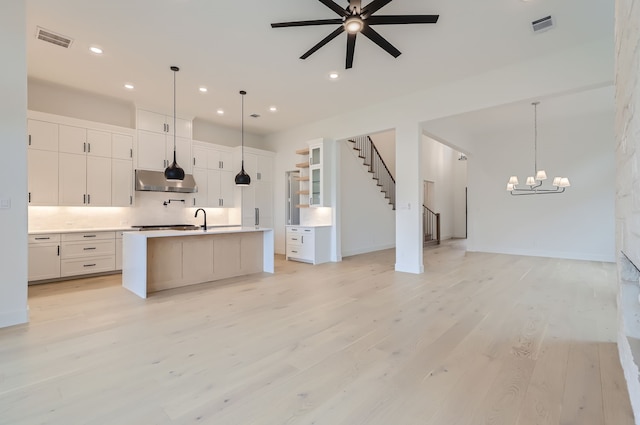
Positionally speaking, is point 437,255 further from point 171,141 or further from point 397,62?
point 171,141

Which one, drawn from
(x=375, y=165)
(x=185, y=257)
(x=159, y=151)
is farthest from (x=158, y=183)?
(x=375, y=165)

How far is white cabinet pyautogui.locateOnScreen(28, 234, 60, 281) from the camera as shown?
4570mm

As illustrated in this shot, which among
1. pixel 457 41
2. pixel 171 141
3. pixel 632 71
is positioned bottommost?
pixel 632 71

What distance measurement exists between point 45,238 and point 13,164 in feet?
7.63

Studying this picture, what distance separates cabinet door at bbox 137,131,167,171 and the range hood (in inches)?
6.0

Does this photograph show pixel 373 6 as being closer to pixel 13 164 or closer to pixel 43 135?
pixel 13 164

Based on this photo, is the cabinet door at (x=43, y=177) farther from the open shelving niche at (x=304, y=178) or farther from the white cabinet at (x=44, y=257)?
the open shelving niche at (x=304, y=178)

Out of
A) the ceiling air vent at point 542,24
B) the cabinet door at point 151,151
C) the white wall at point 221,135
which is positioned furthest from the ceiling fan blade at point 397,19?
the white wall at point 221,135

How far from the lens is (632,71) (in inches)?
55.1

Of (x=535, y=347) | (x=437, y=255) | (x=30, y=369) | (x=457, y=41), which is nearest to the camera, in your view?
(x=30, y=369)

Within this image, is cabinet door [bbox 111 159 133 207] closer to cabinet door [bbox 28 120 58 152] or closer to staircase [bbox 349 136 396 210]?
cabinet door [bbox 28 120 58 152]

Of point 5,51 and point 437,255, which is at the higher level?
point 5,51

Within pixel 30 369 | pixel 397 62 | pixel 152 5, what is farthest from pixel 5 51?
pixel 397 62

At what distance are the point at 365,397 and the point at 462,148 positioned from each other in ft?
23.6
